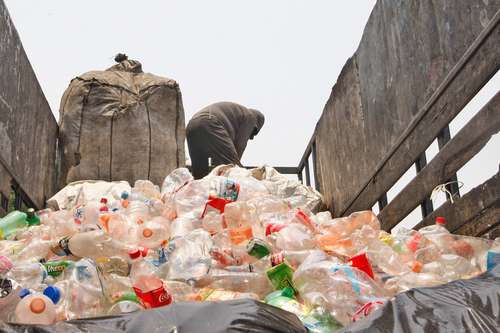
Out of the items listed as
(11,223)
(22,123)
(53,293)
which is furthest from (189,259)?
(22,123)

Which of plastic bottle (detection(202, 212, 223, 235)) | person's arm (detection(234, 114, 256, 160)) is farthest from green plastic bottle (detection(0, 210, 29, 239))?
person's arm (detection(234, 114, 256, 160))

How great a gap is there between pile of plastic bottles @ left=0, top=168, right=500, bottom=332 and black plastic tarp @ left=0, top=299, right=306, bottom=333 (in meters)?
0.34

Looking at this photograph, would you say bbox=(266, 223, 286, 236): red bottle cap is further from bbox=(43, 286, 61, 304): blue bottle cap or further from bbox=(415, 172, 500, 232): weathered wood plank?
bbox=(43, 286, 61, 304): blue bottle cap

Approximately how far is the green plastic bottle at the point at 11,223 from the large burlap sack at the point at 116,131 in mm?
1913

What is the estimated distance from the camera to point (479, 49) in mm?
2352

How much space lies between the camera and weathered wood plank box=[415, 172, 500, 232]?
231 centimetres

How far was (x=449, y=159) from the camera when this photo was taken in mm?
2662

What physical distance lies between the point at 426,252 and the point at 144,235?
154 cm

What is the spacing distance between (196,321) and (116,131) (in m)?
4.44

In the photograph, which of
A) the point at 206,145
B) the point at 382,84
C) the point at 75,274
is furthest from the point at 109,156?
the point at 75,274

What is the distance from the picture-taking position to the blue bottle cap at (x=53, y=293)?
1883mm

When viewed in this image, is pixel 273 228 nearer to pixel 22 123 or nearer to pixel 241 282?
pixel 241 282

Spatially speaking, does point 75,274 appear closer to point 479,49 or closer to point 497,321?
point 497,321

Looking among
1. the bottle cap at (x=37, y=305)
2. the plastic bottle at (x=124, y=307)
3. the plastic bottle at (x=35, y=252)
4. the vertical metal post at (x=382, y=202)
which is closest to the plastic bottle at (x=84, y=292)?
the plastic bottle at (x=124, y=307)
